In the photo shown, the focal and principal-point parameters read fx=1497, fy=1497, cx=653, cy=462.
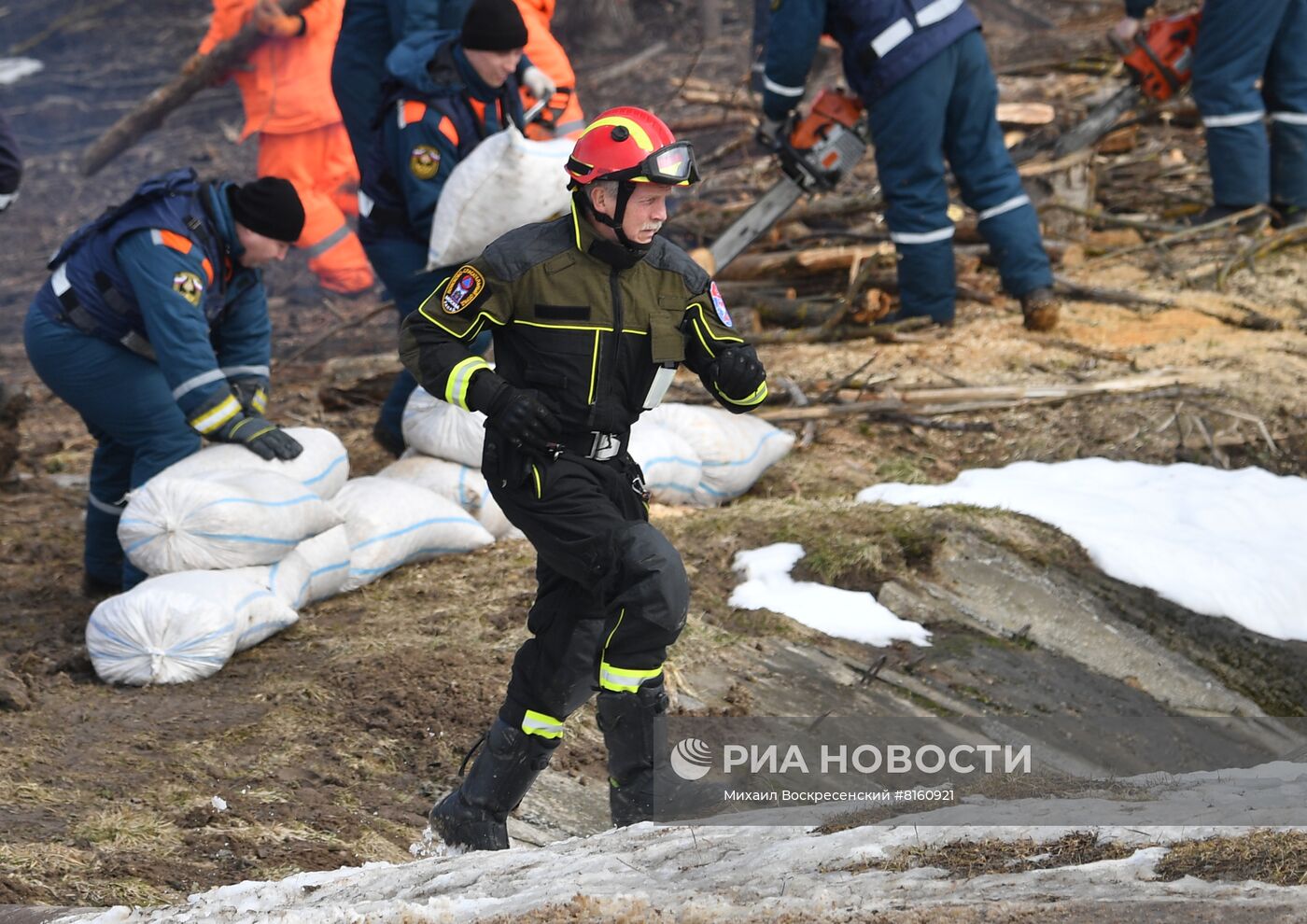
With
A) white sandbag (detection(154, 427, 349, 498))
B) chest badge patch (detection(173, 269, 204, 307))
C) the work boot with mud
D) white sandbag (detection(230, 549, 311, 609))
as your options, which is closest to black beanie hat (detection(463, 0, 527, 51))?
chest badge patch (detection(173, 269, 204, 307))

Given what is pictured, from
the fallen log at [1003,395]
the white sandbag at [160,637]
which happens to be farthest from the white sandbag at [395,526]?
the fallen log at [1003,395]

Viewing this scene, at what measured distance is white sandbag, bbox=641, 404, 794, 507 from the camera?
21.0ft

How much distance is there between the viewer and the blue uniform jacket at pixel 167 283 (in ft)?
16.9

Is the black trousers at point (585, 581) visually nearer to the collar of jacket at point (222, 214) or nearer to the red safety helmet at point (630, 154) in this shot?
the red safety helmet at point (630, 154)

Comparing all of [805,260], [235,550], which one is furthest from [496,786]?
[805,260]

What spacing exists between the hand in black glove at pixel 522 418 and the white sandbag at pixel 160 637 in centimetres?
174

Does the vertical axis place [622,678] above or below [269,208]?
below

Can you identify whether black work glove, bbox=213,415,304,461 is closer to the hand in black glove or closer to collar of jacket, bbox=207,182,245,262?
collar of jacket, bbox=207,182,245,262

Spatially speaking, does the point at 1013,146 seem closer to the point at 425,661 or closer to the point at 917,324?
the point at 917,324

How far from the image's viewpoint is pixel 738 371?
373 cm

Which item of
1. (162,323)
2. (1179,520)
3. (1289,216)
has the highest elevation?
(162,323)

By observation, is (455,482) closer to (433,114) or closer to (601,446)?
(433,114)

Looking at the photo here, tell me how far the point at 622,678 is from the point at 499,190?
2753 mm

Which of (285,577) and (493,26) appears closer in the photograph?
(285,577)
